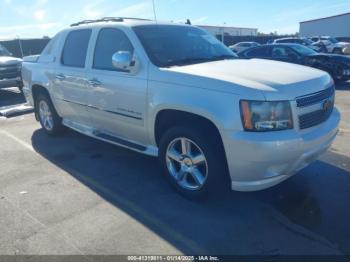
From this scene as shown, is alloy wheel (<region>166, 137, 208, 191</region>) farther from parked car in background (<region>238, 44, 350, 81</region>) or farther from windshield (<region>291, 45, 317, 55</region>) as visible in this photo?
windshield (<region>291, 45, 317, 55</region>)

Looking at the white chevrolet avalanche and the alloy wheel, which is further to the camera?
the alloy wheel

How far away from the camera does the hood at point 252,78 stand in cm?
318

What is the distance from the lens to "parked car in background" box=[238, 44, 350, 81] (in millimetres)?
11798

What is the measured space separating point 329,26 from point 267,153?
60.9m

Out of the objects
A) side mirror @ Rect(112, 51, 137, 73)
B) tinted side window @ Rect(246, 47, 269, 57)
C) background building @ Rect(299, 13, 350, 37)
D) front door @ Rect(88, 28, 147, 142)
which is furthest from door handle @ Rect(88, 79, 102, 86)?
background building @ Rect(299, 13, 350, 37)

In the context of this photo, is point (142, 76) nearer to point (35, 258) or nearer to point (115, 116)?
point (115, 116)

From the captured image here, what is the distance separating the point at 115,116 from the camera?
452cm

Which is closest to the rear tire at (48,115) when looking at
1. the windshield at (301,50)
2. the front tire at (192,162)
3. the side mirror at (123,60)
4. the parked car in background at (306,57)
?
the side mirror at (123,60)

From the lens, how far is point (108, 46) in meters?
4.64

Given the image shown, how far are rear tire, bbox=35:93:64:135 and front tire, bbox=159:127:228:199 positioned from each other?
2963mm

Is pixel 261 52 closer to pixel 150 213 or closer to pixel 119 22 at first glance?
pixel 119 22

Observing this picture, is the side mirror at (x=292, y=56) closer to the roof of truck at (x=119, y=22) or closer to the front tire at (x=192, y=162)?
the roof of truck at (x=119, y=22)

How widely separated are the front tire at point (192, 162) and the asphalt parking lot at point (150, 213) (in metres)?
0.19

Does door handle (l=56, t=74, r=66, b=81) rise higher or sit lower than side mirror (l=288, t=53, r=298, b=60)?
higher
